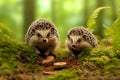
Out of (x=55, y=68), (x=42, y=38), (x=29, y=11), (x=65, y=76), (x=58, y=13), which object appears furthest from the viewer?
(x=58, y=13)

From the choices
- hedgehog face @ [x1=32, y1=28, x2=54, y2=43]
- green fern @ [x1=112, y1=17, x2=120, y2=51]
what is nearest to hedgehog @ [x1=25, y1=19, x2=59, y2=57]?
hedgehog face @ [x1=32, y1=28, x2=54, y2=43]

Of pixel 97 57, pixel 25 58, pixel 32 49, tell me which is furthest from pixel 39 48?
pixel 97 57

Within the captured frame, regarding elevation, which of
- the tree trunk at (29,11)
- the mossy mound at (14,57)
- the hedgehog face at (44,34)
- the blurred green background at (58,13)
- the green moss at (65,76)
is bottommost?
the green moss at (65,76)

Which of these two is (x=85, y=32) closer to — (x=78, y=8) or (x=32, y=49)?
(x=32, y=49)

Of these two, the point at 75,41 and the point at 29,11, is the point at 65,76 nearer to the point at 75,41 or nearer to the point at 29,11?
the point at 75,41

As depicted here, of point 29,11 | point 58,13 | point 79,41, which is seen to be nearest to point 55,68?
point 79,41

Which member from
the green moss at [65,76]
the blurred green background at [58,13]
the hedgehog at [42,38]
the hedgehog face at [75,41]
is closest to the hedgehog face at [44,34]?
the hedgehog at [42,38]

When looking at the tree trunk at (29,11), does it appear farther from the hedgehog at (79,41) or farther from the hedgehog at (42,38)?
the hedgehog at (42,38)

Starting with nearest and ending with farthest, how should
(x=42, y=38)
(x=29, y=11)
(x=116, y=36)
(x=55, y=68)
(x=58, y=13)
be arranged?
(x=55, y=68) < (x=116, y=36) < (x=42, y=38) < (x=29, y=11) < (x=58, y=13)
